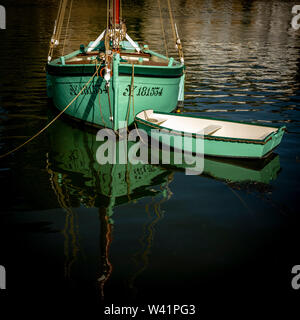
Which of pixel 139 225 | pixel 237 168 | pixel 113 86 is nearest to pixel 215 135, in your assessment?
pixel 237 168

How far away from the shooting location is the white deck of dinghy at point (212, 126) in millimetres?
12578

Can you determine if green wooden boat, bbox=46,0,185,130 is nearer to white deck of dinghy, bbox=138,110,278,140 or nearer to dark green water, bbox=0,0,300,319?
white deck of dinghy, bbox=138,110,278,140

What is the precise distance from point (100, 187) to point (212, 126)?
5.01 meters

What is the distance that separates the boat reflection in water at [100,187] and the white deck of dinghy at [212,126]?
85.2 inches

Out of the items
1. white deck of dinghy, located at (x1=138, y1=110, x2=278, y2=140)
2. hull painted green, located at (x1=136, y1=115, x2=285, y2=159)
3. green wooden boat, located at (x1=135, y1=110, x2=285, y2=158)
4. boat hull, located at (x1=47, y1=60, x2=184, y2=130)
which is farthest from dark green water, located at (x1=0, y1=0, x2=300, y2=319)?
white deck of dinghy, located at (x1=138, y1=110, x2=278, y2=140)

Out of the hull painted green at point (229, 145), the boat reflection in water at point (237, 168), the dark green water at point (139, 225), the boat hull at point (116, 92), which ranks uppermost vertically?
the boat hull at point (116, 92)

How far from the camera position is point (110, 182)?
1062cm

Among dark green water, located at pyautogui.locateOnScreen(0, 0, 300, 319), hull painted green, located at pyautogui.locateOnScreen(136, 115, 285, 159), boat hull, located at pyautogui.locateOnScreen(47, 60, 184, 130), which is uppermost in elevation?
boat hull, located at pyautogui.locateOnScreen(47, 60, 184, 130)

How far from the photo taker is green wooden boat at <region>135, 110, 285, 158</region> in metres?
11.4

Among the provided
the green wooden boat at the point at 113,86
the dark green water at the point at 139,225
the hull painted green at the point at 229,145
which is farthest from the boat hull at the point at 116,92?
the hull painted green at the point at 229,145

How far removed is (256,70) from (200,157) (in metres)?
17.2

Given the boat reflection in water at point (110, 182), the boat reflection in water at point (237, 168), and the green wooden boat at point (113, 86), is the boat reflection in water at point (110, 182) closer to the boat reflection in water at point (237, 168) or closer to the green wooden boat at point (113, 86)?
the boat reflection in water at point (237, 168)
